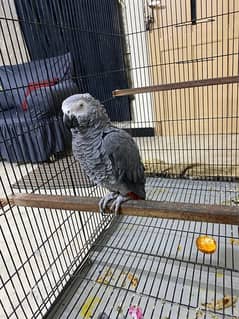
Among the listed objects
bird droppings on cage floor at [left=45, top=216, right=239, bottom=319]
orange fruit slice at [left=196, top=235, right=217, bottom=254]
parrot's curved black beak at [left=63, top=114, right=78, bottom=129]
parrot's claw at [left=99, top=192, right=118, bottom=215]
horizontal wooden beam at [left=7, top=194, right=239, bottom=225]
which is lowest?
bird droppings on cage floor at [left=45, top=216, right=239, bottom=319]

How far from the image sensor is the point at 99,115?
3.50ft

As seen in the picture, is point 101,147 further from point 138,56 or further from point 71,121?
point 138,56

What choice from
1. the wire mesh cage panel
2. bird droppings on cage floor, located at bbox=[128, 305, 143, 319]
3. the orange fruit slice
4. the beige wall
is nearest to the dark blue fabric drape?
the wire mesh cage panel

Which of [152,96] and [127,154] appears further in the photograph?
[152,96]

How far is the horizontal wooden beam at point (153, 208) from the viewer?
0.60 metres

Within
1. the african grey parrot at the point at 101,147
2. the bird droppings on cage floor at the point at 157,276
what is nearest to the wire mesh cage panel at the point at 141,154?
the bird droppings on cage floor at the point at 157,276

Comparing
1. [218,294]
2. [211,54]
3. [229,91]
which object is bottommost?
[218,294]

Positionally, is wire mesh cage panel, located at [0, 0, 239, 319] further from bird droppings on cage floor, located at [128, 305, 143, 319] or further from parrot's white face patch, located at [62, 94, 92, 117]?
parrot's white face patch, located at [62, 94, 92, 117]

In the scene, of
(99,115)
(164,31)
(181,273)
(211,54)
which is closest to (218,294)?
(181,273)

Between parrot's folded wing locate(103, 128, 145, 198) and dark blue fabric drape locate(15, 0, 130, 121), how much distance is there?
3.52 feet

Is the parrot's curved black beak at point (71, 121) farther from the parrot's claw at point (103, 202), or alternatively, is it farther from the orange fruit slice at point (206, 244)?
the orange fruit slice at point (206, 244)

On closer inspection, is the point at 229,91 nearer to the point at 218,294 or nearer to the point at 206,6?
the point at 206,6

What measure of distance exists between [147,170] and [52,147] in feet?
3.76

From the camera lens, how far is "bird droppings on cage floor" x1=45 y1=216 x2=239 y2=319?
44.1 inches
